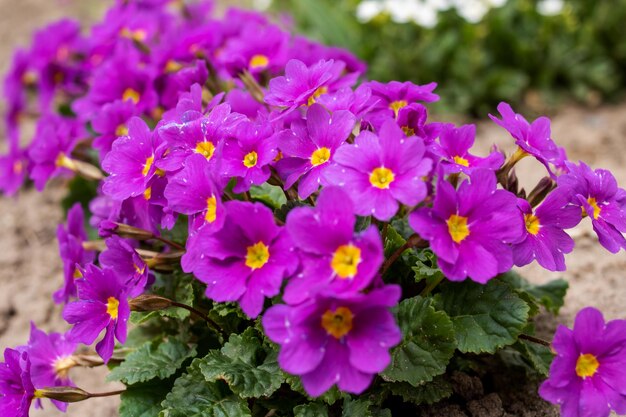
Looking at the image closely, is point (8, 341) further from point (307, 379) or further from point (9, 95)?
point (307, 379)

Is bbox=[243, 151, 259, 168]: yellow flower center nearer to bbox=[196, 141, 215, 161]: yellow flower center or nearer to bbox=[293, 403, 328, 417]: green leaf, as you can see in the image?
bbox=[196, 141, 215, 161]: yellow flower center

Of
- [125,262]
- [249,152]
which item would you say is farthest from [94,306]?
[249,152]

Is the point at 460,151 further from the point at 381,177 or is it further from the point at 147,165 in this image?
the point at 147,165

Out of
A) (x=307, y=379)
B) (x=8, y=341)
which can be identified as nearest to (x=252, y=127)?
(x=307, y=379)

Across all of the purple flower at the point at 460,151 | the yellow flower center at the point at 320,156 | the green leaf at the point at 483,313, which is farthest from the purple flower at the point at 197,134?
the green leaf at the point at 483,313

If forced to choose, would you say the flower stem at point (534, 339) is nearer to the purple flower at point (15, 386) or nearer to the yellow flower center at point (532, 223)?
the yellow flower center at point (532, 223)

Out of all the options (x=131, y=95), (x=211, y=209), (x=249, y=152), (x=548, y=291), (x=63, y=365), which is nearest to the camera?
(x=211, y=209)
